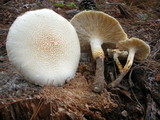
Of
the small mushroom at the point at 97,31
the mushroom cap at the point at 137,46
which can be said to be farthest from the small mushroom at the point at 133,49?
the small mushroom at the point at 97,31

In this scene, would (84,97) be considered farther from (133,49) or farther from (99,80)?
(133,49)

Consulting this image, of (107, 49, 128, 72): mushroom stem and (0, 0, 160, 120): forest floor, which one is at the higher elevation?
(107, 49, 128, 72): mushroom stem

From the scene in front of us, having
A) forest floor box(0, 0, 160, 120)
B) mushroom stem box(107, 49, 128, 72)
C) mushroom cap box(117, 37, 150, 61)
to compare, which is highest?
mushroom cap box(117, 37, 150, 61)

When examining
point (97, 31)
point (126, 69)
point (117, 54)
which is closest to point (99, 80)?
point (126, 69)

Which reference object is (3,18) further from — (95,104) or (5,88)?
(95,104)

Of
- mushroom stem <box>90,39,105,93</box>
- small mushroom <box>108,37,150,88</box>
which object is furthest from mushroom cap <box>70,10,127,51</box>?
small mushroom <box>108,37,150,88</box>

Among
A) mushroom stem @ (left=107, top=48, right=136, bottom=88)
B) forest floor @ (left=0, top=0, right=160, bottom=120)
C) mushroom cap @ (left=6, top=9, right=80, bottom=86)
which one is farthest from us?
mushroom stem @ (left=107, top=48, right=136, bottom=88)

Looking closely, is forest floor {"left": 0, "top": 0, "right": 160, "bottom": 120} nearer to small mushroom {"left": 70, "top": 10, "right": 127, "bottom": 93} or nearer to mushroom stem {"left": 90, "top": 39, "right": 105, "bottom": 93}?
mushroom stem {"left": 90, "top": 39, "right": 105, "bottom": 93}
